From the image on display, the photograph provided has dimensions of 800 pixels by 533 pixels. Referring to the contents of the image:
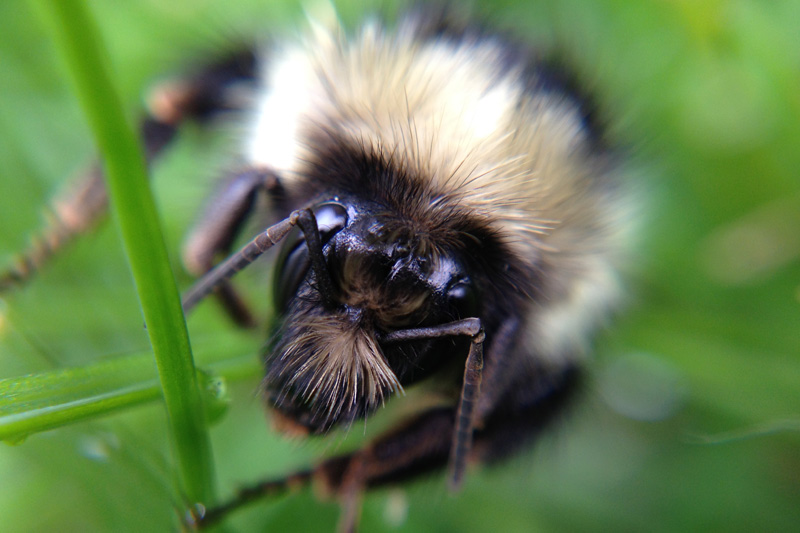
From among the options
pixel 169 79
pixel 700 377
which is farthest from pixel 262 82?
pixel 700 377

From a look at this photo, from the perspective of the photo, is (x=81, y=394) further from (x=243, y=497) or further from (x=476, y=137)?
(x=476, y=137)

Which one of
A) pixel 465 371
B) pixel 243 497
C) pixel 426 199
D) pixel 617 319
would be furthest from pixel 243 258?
pixel 617 319

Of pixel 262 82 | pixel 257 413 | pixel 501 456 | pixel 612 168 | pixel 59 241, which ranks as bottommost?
pixel 257 413

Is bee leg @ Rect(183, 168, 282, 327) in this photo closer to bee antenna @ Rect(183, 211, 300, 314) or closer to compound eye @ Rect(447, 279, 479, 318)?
bee antenna @ Rect(183, 211, 300, 314)

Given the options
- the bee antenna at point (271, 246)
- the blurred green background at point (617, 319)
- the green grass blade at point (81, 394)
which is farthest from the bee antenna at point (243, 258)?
the blurred green background at point (617, 319)

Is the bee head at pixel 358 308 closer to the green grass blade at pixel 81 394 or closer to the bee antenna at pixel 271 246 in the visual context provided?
the bee antenna at pixel 271 246

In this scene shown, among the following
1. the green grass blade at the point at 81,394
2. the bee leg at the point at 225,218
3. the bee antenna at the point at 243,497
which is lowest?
the bee antenna at the point at 243,497

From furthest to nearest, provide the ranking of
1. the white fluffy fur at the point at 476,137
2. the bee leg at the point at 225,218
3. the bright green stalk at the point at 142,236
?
the bee leg at the point at 225,218 → the white fluffy fur at the point at 476,137 → the bright green stalk at the point at 142,236

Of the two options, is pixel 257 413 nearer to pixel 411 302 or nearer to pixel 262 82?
pixel 262 82
